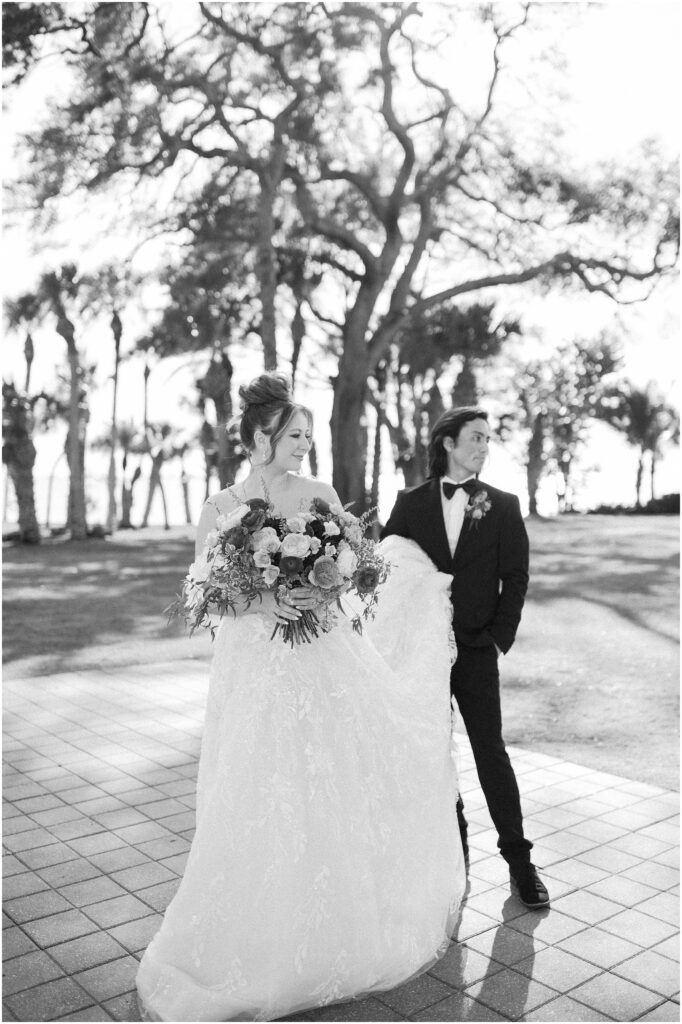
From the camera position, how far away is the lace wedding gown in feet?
11.5

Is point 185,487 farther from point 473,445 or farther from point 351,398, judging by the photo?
point 473,445

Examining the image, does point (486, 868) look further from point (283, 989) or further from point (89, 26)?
point (89, 26)

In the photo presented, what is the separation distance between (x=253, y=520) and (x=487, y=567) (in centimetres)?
151

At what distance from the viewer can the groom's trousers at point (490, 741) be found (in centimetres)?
456

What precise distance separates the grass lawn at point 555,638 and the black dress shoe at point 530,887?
216 cm

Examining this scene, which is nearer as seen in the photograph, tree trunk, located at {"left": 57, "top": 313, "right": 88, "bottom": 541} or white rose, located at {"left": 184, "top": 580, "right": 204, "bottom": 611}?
white rose, located at {"left": 184, "top": 580, "right": 204, "bottom": 611}

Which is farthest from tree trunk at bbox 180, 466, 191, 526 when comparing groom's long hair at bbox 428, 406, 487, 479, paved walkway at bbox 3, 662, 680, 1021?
groom's long hair at bbox 428, 406, 487, 479

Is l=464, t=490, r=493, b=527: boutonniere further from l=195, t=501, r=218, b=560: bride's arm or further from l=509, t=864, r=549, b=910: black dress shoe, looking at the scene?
l=509, t=864, r=549, b=910: black dress shoe

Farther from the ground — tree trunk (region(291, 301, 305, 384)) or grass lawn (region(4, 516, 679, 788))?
tree trunk (region(291, 301, 305, 384))

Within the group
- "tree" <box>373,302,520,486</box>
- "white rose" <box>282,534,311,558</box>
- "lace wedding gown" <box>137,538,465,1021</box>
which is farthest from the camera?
"tree" <box>373,302,520,486</box>

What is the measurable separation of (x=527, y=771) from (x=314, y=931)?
10.7 ft

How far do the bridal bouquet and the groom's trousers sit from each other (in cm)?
101

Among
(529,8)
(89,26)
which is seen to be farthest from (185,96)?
(529,8)

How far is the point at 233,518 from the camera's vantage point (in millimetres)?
3760
